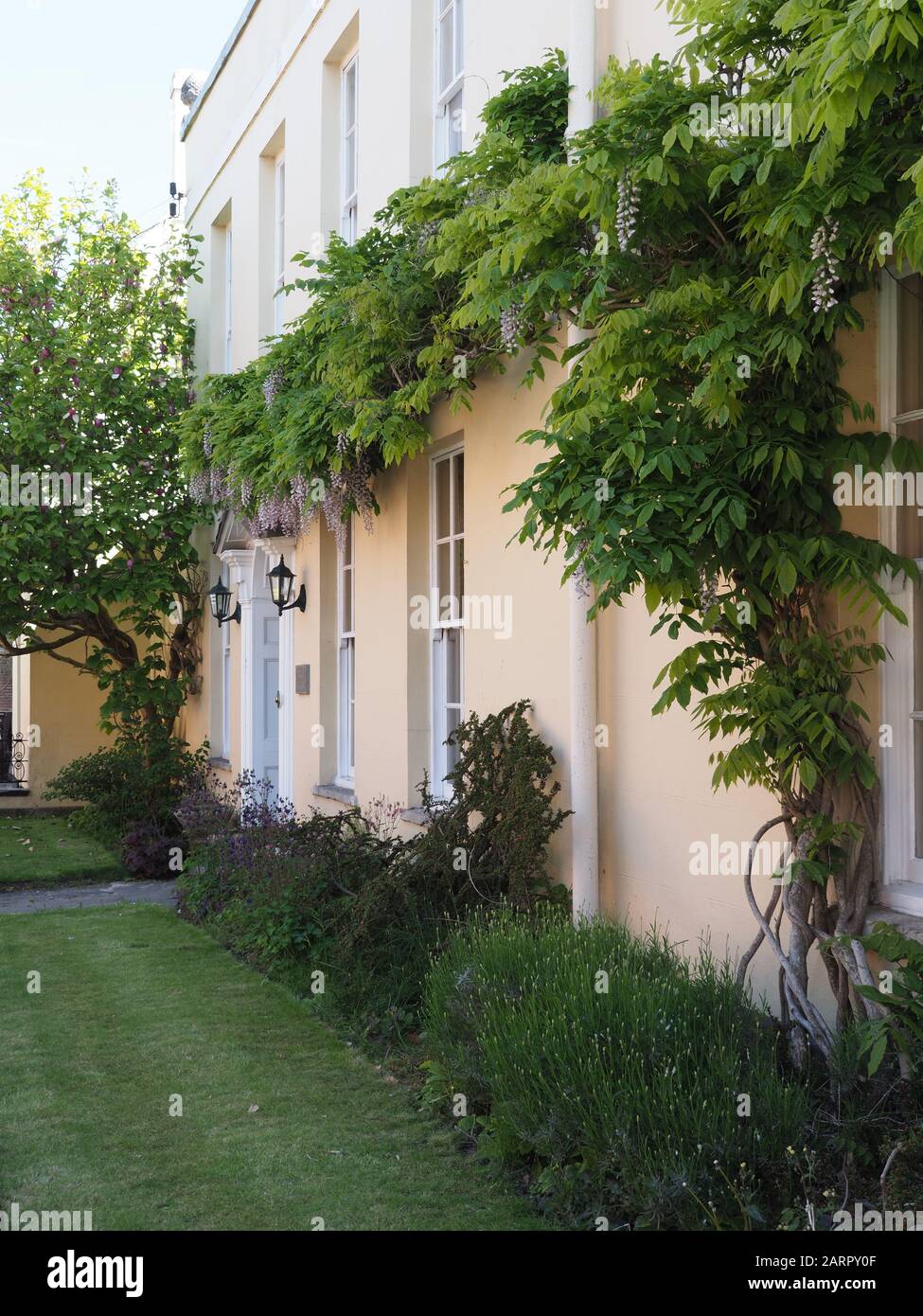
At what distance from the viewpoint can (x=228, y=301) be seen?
1412 cm

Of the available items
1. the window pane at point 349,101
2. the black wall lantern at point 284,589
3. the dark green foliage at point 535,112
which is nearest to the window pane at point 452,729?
the black wall lantern at point 284,589

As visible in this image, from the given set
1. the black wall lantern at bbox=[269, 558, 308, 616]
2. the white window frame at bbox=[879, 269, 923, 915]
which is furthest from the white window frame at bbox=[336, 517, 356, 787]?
the white window frame at bbox=[879, 269, 923, 915]

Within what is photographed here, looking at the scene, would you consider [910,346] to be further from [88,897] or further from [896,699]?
[88,897]

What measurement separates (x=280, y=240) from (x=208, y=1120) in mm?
9436

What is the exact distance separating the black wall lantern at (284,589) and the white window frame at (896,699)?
6907 mm

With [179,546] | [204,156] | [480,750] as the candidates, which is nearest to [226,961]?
[480,750]

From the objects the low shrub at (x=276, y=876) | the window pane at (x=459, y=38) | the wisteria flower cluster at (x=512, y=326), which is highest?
the window pane at (x=459, y=38)

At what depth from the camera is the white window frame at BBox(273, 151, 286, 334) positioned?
455 inches

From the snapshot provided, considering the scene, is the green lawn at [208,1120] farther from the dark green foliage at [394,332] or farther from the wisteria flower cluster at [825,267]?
the dark green foliage at [394,332]

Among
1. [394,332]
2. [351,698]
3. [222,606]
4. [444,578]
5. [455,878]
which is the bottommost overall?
[455,878]

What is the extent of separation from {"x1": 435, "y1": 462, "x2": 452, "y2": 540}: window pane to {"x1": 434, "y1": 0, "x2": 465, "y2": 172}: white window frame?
1.92 meters

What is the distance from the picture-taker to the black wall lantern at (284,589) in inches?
416

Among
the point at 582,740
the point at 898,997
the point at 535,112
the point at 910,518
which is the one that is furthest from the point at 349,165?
the point at 898,997

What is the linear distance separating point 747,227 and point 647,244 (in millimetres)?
692
